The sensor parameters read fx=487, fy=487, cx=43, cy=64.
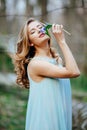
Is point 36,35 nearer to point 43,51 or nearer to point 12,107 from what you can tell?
point 43,51

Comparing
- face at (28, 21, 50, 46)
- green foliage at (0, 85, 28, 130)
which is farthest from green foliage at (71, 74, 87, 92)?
face at (28, 21, 50, 46)

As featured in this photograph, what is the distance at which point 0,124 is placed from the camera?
6.16 meters

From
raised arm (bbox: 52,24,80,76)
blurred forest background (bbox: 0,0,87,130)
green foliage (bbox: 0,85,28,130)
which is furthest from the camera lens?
blurred forest background (bbox: 0,0,87,130)

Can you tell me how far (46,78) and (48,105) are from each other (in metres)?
0.18

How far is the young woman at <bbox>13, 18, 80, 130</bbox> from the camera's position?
125 inches

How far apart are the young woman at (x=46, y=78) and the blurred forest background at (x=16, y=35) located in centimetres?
277

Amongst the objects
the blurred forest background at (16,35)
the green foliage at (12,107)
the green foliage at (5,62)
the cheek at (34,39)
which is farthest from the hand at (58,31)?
the green foliage at (5,62)

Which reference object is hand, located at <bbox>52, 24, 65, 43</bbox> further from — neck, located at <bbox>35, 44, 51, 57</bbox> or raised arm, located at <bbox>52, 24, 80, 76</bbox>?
neck, located at <bbox>35, 44, 51, 57</bbox>

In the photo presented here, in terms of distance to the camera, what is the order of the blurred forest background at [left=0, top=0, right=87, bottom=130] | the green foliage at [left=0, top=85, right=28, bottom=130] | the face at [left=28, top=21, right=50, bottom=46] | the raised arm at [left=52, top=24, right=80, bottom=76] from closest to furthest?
the raised arm at [left=52, top=24, right=80, bottom=76] → the face at [left=28, top=21, right=50, bottom=46] → the green foliage at [left=0, top=85, right=28, bottom=130] → the blurred forest background at [left=0, top=0, right=87, bottom=130]

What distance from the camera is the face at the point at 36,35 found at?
326cm

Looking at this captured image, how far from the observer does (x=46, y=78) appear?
10.6 ft

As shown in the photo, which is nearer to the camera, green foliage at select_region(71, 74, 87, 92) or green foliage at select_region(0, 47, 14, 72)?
green foliage at select_region(71, 74, 87, 92)

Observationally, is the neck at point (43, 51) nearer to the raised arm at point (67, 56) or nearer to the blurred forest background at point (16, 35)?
the raised arm at point (67, 56)

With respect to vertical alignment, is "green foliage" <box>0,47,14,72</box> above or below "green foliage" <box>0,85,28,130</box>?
above
